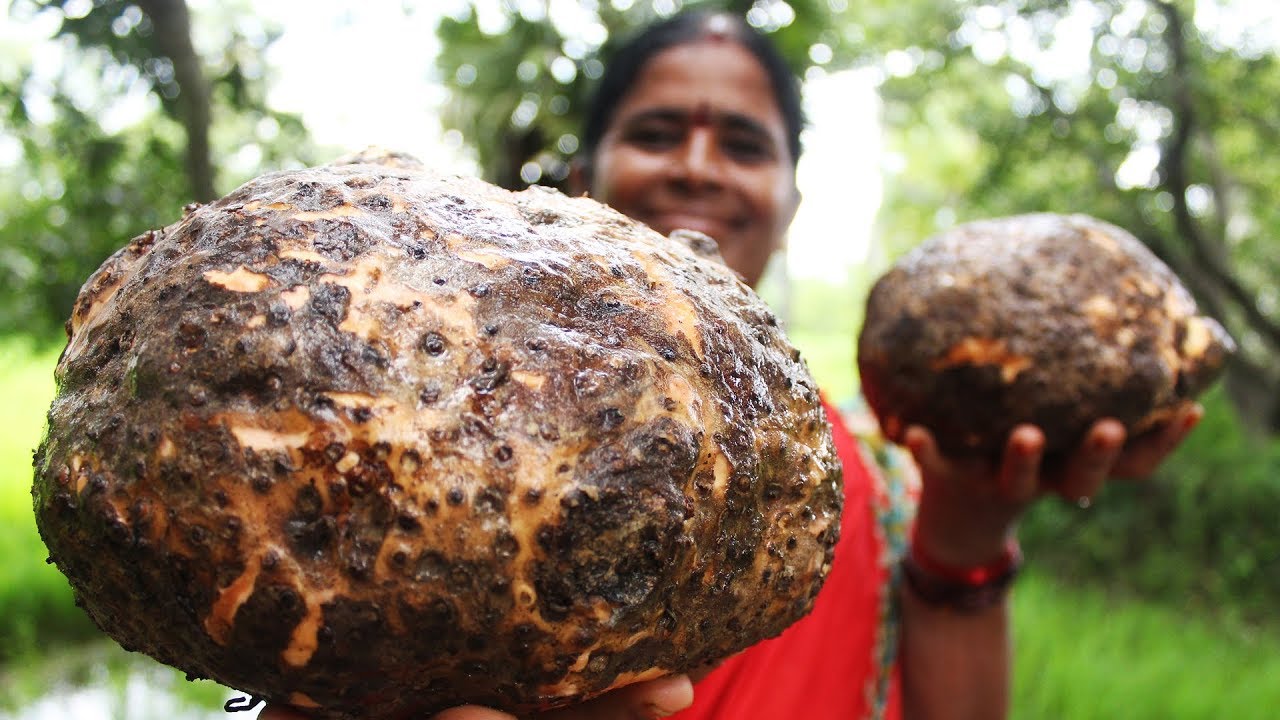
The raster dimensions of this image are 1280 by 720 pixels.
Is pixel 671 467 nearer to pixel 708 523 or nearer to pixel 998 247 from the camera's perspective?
pixel 708 523

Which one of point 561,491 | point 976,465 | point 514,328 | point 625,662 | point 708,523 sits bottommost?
point 976,465

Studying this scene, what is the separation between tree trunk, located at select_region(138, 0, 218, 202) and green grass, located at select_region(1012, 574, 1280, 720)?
334cm

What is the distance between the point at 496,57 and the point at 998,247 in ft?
6.01

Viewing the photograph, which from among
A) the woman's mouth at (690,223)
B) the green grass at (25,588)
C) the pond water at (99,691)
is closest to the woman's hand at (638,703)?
the woman's mouth at (690,223)

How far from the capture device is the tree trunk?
212 centimetres

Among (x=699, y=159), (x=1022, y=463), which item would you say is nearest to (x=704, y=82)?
(x=699, y=159)

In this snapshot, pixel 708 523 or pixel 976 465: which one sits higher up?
pixel 708 523

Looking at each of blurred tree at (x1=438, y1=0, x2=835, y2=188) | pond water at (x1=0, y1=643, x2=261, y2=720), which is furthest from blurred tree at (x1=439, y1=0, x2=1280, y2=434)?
pond water at (x1=0, y1=643, x2=261, y2=720)

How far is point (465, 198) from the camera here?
1101 mm

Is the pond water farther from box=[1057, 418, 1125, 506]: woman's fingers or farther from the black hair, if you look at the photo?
box=[1057, 418, 1125, 506]: woman's fingers

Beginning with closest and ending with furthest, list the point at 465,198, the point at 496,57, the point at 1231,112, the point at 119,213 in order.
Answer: the point at 465,198
the point at 119,213
the point at 496,57
the point at 1231,112

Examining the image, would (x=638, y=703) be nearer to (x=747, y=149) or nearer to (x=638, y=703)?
(x=638, y=703)

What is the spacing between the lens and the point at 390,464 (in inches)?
34.7

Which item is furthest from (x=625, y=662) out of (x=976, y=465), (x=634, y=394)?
(x=976, y=465)
